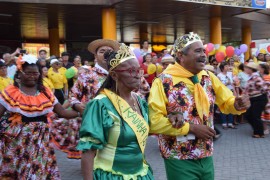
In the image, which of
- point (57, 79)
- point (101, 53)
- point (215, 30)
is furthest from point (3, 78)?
point (215, 30)

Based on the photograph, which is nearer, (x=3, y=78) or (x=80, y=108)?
(x=80, y=108)

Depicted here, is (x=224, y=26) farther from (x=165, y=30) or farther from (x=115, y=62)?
(x=115, y=62)

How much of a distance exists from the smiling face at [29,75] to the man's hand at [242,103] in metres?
2.39

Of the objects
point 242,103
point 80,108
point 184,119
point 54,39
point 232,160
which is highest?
point 54,39

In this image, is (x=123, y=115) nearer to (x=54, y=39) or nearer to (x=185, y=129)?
(x=185, y=129)

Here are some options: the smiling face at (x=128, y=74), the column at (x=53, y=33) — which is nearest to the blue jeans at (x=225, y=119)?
the smiling face at (x=128, y=74)

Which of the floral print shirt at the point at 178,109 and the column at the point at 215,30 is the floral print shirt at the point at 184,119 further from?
the column at the point at 215,30

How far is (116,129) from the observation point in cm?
249

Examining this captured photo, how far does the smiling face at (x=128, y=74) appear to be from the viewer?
102 inches

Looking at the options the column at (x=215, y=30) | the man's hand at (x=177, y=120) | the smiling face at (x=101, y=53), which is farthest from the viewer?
the column at (x=215, y=30)

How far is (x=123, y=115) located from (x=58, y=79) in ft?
27.2

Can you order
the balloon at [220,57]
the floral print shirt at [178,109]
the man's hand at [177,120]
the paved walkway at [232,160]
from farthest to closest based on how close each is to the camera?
the balloon at [220,57], the paved walkway at [232,160], the floral print shirt at [178,109], the man's hand at [177,120]

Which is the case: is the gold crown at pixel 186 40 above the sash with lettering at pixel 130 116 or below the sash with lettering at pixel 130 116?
above

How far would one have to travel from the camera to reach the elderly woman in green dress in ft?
7.89
